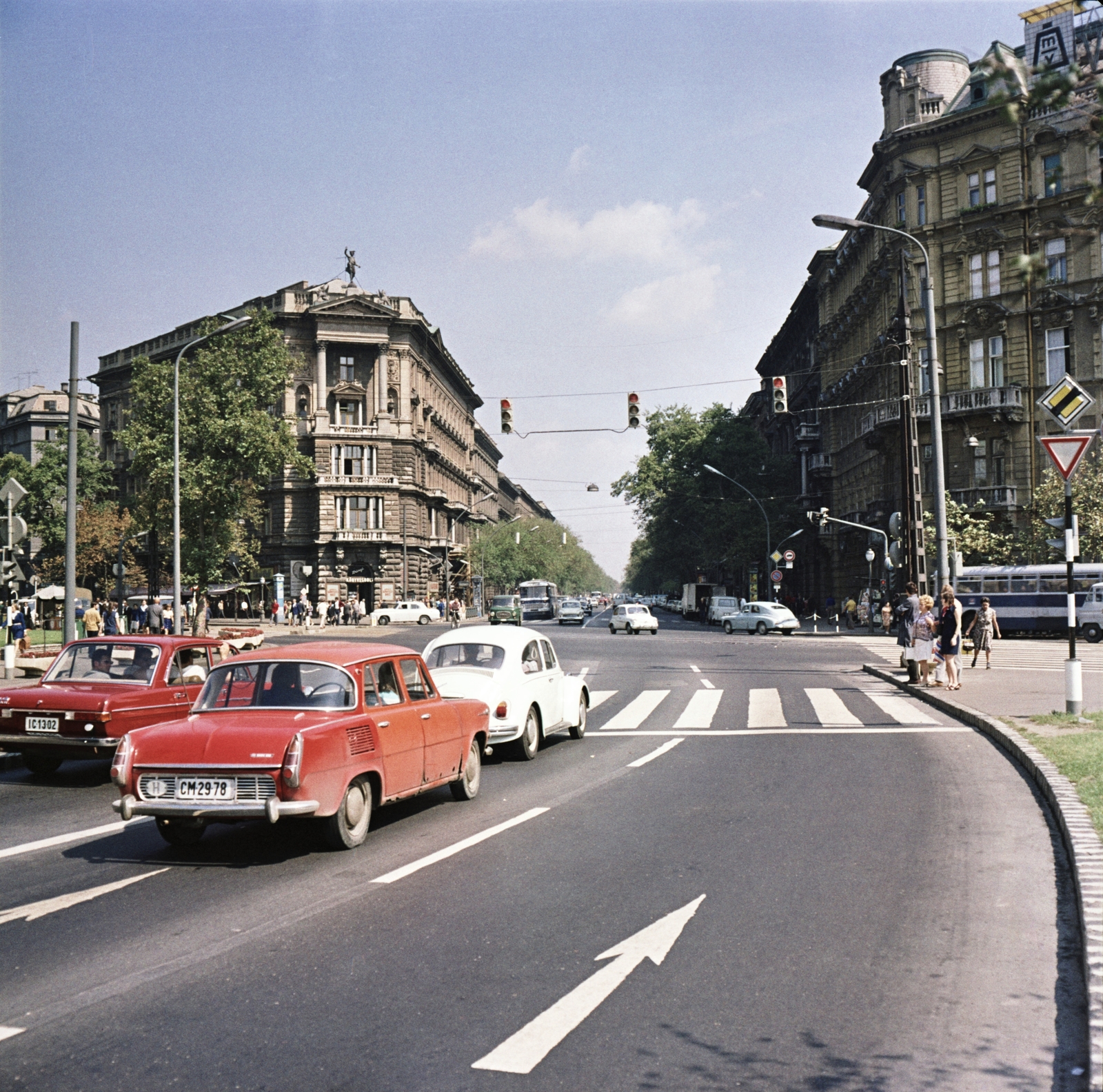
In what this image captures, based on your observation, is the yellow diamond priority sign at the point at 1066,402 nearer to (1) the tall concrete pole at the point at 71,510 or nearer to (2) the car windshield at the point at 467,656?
(2) the car windshield at the point at 467,656

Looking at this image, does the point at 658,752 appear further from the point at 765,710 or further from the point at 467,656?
the point at 765,710

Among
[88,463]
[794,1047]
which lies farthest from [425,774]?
[88,463]

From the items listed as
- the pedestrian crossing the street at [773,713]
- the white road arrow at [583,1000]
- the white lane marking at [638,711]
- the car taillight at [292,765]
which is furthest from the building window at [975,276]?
the white road arrow at [583,1000]

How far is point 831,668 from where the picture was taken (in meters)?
27.7

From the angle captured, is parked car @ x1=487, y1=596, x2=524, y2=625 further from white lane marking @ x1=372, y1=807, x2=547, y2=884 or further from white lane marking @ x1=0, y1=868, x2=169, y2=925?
white lane marking @ x1=0, y1=868, x2=169, y2=925

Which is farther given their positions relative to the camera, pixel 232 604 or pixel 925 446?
pixel 232 604

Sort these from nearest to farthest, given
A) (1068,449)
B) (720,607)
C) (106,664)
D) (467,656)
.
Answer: (106,664), (467,656), (1068,449), (720,607)

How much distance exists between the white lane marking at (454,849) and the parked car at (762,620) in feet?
146

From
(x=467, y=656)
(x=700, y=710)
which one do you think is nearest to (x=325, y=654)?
(x=467, y=656)

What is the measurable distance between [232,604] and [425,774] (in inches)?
2916

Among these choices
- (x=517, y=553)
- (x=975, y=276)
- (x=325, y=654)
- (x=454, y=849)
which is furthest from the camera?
(x=517, y=553)

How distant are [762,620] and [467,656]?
42.2 metres

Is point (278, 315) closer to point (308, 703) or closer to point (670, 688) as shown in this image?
point (670, 688)

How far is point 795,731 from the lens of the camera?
15172 millimetres
